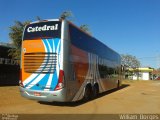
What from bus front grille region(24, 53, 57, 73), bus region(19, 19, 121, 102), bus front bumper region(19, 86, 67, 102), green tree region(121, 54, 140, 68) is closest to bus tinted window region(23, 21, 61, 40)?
Answer: bus region(19, 19, 121, 102)

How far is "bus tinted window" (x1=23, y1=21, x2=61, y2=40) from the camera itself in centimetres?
1242

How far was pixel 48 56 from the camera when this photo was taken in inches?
486

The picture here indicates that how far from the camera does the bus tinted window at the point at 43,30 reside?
489 inches

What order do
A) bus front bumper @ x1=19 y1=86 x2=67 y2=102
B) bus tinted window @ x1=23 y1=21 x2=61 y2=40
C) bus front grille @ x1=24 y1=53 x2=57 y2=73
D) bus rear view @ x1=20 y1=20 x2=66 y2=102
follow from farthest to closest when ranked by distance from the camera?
bus tinted window @ x1=23 y1=21 x2=61 y2=40
bus front grille @ x1=24 y1=53 x2=57 y2=73
bus rear view @ x1=20 y1=20 x2=66 y2=102
bus front bumper @ x1=19 y1=86 x2=67 y2=102

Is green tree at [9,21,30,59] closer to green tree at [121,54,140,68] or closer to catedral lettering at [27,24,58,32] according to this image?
catedral lettering at [27,24,58,32]

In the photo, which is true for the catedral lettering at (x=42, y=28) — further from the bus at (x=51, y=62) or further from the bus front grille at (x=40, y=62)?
the bus front grille at (x=40, y=62)

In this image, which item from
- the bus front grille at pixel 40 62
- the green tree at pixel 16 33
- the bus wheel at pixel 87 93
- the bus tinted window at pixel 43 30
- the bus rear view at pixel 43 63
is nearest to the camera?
the bus rear view at pixel 43 63

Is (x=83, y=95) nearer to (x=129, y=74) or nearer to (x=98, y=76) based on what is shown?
(x=98, y=76)

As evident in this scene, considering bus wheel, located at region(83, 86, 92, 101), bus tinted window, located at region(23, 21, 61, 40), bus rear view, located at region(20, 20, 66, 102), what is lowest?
bus wheel, located at region(83, 86, 92, 101)

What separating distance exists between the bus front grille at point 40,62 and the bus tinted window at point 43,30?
2.70ft

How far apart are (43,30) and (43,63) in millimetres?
1489

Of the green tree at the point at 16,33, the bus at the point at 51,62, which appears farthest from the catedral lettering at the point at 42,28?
the green tree at the point at 16,33

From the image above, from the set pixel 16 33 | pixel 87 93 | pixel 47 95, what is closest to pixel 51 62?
pixel 47 95

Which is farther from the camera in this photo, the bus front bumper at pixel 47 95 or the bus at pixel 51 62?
the bus at pixel 51 62
